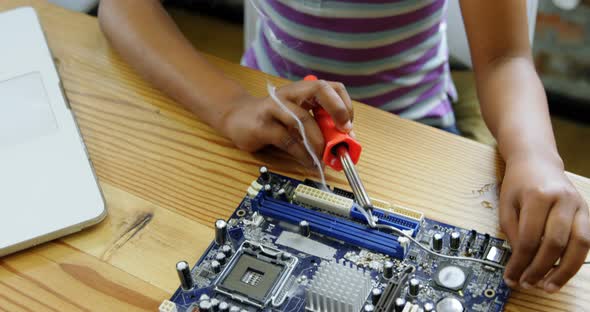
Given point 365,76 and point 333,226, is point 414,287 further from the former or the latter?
point 365,76

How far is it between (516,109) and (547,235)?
26cm

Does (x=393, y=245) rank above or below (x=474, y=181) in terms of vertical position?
below

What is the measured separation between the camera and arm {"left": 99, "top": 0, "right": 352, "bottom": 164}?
901 mm

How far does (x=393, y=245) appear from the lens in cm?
80

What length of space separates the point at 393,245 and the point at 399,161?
17cm

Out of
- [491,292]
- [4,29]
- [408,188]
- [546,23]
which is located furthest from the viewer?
[546,23]

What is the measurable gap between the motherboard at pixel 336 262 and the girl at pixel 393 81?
54 mm

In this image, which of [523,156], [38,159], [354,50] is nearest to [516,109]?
[523,156]

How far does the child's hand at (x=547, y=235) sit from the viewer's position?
2.41ft

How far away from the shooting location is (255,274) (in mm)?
793

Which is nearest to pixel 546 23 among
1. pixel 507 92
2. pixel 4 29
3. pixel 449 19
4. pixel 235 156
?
pixel 449 19

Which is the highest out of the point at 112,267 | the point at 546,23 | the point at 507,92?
the point at 546,23

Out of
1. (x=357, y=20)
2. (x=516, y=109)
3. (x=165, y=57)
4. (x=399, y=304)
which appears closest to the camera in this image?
(x=399, y=304)

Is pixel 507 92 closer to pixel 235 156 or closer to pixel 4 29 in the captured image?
pixel 235 156
